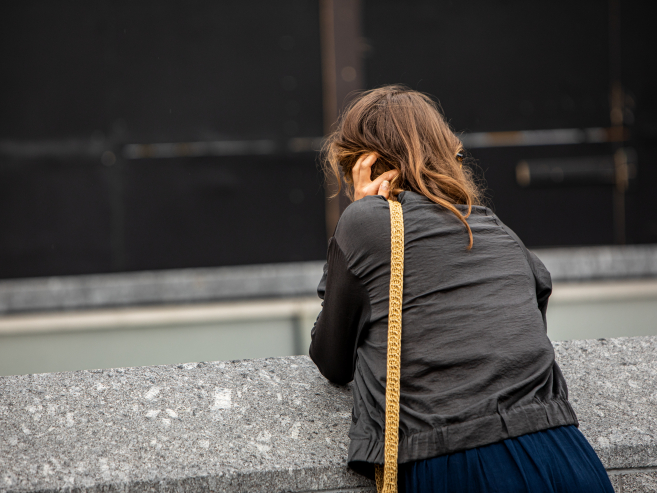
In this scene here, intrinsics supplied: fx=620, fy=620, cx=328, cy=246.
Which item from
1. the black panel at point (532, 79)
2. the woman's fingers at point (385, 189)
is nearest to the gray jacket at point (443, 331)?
the woman's fingers at point (385, 189)

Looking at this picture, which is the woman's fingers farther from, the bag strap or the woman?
the bag strap

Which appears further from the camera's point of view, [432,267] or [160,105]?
[160,105]

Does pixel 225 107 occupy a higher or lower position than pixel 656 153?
higher

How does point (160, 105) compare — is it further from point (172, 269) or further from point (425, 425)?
point (425, 425)

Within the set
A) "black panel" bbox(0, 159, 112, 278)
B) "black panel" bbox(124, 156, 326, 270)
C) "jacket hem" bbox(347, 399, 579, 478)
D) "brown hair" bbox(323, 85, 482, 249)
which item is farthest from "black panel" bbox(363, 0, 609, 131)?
"jacket hem" bbox(347, 399, 579, 478)

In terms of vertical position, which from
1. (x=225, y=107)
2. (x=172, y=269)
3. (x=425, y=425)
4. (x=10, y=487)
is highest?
(x=225, y=107)

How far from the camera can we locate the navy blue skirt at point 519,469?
4.66 ft

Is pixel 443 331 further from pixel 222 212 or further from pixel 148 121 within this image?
pixel 148 121

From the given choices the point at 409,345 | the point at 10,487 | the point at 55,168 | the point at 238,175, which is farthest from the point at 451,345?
the point at 55,168

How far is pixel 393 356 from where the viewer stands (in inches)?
61.3

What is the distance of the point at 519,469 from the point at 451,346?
32 centimetres

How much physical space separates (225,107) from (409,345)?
502 cm

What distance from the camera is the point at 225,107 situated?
616cm

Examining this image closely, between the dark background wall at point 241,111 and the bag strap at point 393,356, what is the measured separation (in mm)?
4693
